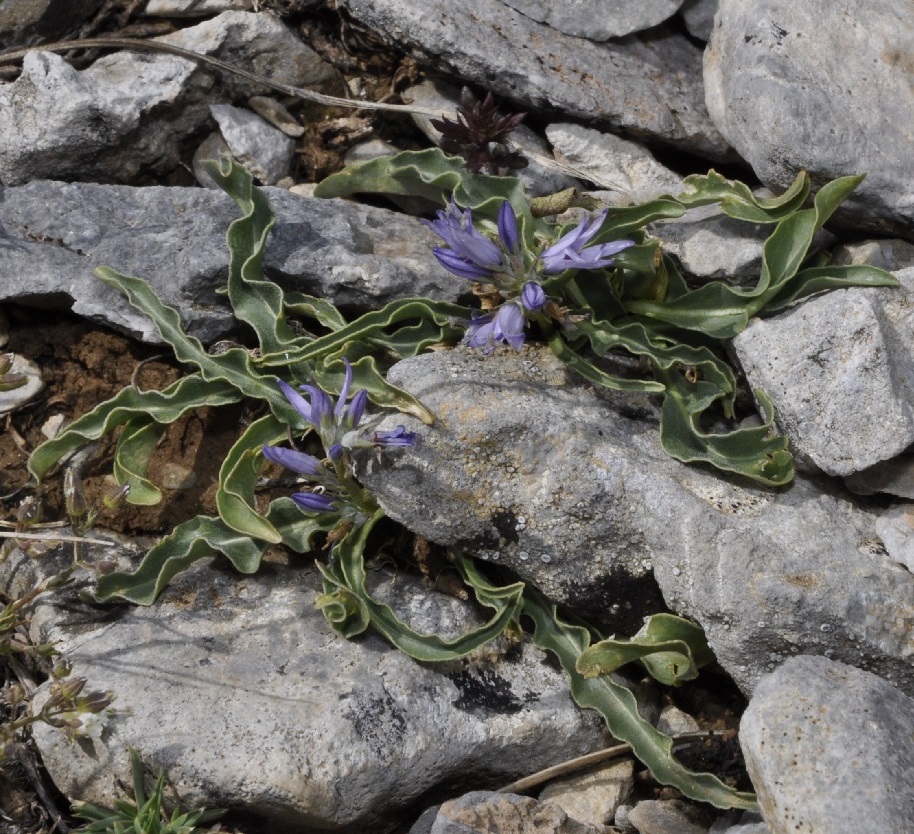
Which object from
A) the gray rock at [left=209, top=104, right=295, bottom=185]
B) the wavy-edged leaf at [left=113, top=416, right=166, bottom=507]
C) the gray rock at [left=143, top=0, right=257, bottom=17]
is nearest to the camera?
the wavy-edged leaf at [left=113, top=416, right=166, bottom=507]

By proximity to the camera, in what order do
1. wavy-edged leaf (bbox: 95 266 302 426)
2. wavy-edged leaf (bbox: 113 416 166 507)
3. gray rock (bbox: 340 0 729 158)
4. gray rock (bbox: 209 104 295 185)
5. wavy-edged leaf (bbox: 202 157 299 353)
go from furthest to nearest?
gray rock (bbox: 209 104 295 185)
gray rock (bbox: 340 0 729 158)
wavy-edged leaf (bbox: 202 157 299 353)
wavy-edged leaf (bbox: 95 266 302 426)
wavy-edged leaf (bbox: 113 416 166 507)

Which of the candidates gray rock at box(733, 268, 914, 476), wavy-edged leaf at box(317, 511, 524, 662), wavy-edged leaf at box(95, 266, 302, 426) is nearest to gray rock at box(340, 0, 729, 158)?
gray rock at box(733, 268, 914, 476)

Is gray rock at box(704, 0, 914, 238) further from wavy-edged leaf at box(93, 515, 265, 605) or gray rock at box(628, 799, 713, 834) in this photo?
wavy-edged leaf at box(93, 515, 265, 605)

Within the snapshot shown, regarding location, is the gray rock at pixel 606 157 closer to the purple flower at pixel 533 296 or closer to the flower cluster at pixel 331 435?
the purple flower at pixel 533 296

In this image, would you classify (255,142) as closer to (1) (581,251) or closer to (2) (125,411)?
(2) (125,411)

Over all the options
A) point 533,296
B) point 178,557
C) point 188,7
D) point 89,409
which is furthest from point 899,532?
point 188,7

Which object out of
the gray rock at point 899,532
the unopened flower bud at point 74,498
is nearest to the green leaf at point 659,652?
the gray rock at point 899,532

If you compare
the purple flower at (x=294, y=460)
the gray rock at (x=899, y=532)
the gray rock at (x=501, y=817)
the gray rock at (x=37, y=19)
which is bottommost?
the gray rock at (x=501, y=817)
